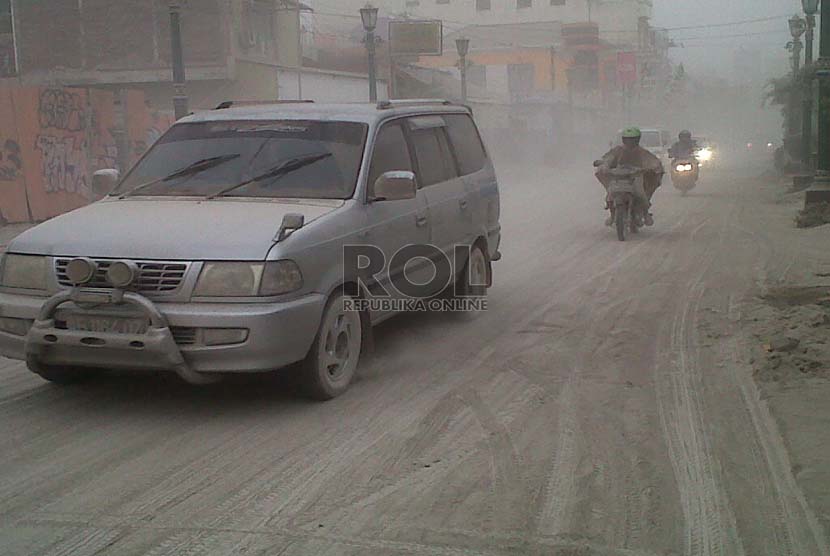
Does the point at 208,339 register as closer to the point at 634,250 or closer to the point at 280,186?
the point at 280,186

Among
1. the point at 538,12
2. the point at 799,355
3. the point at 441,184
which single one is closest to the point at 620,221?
the point at 441,184

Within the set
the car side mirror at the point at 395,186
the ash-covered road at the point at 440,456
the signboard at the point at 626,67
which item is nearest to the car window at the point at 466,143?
the ash-covered road at the point at 440,456

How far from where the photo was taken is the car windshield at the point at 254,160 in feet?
22.2

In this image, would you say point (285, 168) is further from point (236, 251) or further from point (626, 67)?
point (626, 67)

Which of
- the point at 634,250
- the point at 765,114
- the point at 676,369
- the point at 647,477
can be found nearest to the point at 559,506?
the point at 647,477

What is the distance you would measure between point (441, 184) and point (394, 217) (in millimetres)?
1216

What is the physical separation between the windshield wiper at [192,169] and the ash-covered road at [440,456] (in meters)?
1.39

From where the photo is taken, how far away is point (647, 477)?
486 centimetres

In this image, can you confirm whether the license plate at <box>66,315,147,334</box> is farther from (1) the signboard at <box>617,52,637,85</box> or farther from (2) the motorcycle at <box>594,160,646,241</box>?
(1) the signboard at <box>617,52,637,85</box>

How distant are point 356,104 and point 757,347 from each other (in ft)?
11.7

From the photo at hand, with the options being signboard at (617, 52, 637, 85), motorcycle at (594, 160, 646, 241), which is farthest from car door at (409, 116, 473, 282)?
signboard at (617, 52, 637, 85)

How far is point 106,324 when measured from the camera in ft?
18.5

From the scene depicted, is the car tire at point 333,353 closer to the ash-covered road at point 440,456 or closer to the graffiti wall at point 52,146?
the ash-covered road at point 440,456

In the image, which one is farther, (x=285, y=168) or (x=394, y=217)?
(x=394, y=217)
